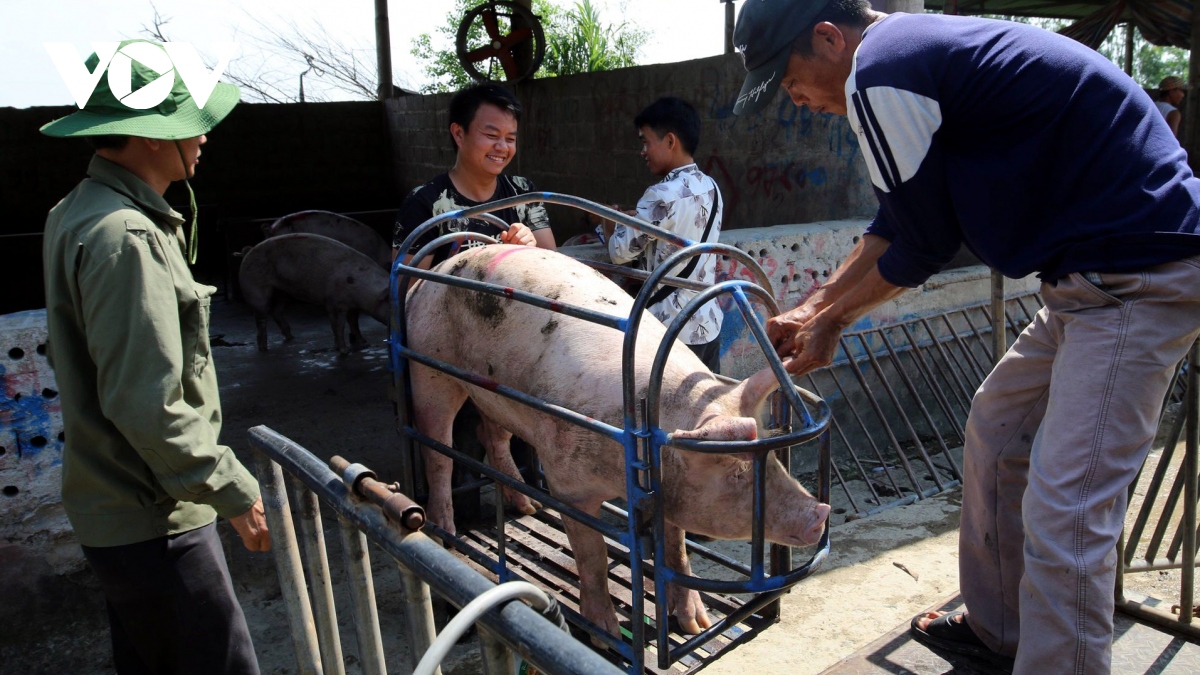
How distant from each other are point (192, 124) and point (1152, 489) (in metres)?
3.26

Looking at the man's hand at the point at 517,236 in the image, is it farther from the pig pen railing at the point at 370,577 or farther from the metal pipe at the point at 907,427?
the metal pipe at the point at 907,427

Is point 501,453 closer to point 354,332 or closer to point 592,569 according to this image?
point 592,569

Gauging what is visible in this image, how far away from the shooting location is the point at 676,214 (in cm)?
354

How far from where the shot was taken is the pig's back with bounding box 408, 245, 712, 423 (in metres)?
2.40

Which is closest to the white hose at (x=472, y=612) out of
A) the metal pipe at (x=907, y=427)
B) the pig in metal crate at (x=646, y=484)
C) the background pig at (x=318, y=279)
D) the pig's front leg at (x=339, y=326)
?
the pig in metal crate at (x=646, y=484)

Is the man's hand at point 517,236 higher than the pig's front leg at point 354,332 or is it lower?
higher

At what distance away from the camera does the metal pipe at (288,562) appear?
1.92 metres

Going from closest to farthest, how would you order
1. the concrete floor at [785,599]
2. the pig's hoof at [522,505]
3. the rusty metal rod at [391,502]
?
the rusty metal rod at [391,502] → the concrete floor at [785,599] → the pig's hoof at [522,505]

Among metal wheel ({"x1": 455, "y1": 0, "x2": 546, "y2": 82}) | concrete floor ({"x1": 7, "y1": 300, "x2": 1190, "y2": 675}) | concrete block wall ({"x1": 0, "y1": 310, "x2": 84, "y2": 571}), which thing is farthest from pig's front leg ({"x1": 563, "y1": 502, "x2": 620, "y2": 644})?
metal wheel ({"x1": 455, "y1": 0, "x2": 546, "y2": 82})

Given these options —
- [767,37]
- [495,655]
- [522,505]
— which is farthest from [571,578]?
[767,37]

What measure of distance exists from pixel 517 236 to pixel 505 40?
653 centimetres

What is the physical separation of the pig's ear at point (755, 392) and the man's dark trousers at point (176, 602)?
135cm

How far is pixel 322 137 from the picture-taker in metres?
13.4

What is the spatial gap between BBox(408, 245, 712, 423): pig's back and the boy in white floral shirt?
68 centimetres
